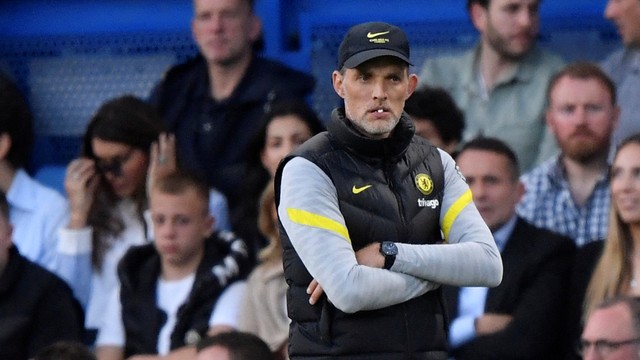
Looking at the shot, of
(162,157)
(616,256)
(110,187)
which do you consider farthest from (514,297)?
(110,187)

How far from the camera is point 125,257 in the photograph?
7.12 metres

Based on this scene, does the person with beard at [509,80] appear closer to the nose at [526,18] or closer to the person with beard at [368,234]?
the nose at [526,18]

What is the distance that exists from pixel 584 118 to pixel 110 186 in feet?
7.70

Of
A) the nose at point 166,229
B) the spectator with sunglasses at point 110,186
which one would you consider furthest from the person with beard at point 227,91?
the nose at point 166,229

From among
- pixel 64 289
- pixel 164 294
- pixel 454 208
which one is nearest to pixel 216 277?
pixel 164 294

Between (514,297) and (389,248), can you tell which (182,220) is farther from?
(389,248)

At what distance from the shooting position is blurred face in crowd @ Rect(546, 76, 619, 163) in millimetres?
6773

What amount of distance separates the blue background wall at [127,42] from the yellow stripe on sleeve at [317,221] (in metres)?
3.82

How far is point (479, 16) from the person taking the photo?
7363mm

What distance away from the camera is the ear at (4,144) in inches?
307

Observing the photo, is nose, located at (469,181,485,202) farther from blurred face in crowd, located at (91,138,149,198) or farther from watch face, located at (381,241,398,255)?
watch face, located at (381,241,398,255)

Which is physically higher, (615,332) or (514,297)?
(615,332)

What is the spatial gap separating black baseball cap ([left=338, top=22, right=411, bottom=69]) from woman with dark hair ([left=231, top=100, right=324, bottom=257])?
291 centimetres

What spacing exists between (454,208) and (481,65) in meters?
3.14
